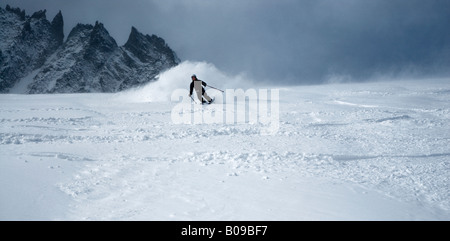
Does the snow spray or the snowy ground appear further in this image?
the snow spray

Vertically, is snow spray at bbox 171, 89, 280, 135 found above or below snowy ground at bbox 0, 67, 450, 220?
above

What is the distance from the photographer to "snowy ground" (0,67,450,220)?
14.8 feet

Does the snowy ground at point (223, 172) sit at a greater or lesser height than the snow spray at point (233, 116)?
lesser

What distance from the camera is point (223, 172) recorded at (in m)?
6.27

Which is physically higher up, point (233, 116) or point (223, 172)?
point (233, 116)

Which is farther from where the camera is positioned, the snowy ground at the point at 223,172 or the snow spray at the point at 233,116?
the snow spray at the point at 233,116

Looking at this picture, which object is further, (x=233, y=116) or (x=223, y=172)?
(x=233, y=116)

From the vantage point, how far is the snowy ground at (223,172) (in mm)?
4520

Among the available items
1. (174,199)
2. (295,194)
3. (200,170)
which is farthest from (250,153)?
(174,199)

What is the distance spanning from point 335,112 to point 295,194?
11.9 metres

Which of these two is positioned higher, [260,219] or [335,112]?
[335,112]
